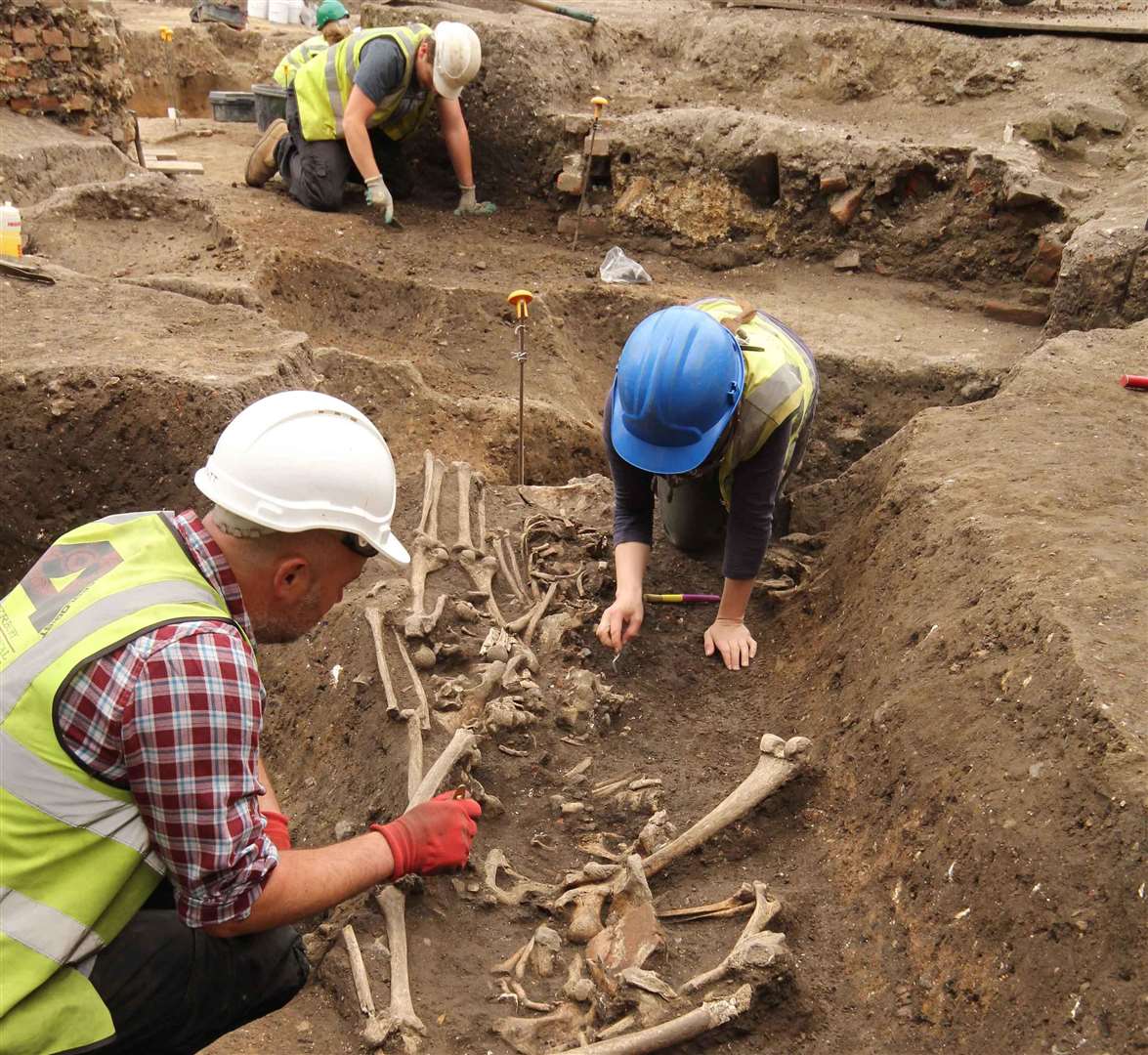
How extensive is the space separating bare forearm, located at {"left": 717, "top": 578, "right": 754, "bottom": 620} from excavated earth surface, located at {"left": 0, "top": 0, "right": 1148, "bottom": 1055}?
7.8 inches

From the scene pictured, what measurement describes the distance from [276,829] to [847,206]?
614 centimetres

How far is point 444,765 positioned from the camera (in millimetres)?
3004

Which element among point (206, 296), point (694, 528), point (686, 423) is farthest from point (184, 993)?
point (206, 296)

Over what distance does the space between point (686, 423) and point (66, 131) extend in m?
6.75

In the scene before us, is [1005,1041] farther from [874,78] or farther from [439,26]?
[874,78]

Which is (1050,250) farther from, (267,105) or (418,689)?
(267,105)

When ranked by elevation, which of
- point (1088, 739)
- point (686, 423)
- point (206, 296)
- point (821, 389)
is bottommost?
point (821, 389)

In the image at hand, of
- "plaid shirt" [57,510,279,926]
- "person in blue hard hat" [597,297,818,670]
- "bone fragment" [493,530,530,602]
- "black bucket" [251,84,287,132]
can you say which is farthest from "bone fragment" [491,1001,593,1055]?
"black bucket" [251,84,287,132]

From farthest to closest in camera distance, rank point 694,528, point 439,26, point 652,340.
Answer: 1. point 439,26
2. point 694,528
3. point 652,340

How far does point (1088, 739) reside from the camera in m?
2.50

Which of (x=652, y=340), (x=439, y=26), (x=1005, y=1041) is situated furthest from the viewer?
(x=439, y=26)

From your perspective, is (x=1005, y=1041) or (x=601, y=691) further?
(x=601, y=691)

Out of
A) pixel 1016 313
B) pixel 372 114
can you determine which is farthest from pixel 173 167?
pixel 1016 313

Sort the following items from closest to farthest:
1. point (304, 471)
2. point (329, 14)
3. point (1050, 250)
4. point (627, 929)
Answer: point (304, 471)
point (627, 929)
point (1050, 250)
point (329, 14)
